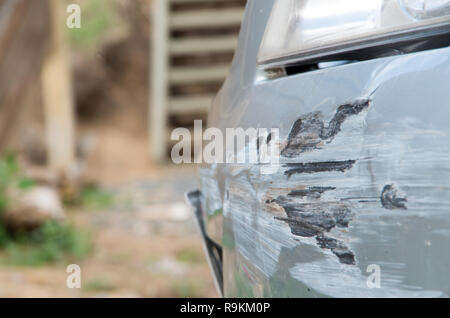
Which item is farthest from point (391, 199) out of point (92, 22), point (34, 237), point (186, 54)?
point (92, 22)

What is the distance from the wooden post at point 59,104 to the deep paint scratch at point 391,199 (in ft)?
16.6

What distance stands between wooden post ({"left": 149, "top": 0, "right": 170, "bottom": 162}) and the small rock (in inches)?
152

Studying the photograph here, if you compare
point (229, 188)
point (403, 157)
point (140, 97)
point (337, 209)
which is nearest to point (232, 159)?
point (229, 188)

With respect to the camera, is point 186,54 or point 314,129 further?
point 186,54

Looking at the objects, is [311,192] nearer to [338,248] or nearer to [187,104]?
[338,248]

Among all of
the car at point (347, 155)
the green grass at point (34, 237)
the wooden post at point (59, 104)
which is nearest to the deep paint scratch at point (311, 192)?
the car at point (347, 155)

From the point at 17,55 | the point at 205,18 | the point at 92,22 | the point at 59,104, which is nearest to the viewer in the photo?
the point at 17,55

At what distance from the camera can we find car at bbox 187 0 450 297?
0.82 m

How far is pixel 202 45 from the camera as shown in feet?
25.8

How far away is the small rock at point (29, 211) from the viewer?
3945mm

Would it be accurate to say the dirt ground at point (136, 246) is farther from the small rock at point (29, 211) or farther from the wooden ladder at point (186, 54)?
the wooden ladder at point (186, 54)

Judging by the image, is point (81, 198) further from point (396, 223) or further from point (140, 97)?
point (396, 223)

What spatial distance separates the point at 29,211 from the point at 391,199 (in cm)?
360

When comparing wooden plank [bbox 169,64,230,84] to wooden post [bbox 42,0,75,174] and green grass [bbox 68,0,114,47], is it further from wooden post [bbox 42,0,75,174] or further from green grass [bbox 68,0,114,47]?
green grass [bbox 68,0,114,47]
